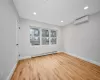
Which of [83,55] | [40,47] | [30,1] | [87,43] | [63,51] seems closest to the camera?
[30,1]

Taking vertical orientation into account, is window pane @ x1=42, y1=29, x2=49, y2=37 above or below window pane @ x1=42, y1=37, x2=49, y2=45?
above

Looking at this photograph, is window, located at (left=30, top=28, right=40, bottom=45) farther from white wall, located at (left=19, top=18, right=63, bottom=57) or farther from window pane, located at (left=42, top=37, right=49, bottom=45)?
window pane, located at (left=42, top=37, right=49, bottom=45)

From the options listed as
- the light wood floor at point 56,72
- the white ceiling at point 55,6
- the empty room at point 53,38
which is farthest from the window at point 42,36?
the light wood floor at point 56,72

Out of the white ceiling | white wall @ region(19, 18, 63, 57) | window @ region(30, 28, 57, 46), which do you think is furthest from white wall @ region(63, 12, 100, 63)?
white wall @ region(19, 18, 63, 57)

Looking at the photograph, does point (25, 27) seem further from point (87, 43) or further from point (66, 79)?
point (87, 43)

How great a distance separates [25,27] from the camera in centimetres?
332

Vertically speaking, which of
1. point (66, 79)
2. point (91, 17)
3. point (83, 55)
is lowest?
point (66, 79)

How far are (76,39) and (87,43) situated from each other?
780 mm

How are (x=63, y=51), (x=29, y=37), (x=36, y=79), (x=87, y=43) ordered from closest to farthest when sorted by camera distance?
(x=36, y=79), (x=87, y=43), (x=29, y=37), (x=63, y=51)

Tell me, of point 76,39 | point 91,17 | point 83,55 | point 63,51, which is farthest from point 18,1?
point 63,51

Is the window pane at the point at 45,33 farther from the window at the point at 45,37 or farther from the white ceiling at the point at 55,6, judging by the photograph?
the white ceiling at the point at 55,6

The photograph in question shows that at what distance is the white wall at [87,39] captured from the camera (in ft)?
8.36

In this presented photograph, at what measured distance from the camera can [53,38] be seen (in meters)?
4.71

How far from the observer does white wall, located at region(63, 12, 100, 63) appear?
8.36ft
